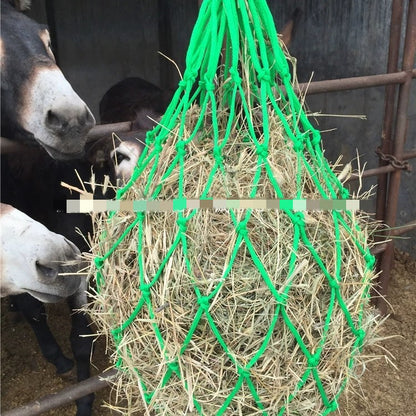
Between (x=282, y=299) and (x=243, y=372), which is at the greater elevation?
(x=282, y=299)

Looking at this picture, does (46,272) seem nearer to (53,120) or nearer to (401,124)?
(53,120)

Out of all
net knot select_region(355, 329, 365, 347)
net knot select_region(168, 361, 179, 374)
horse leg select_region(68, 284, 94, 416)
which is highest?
net knot select_region(355, 329, 365, 347)

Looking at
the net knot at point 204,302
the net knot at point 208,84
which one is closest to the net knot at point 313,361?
the net knot at point 204,302

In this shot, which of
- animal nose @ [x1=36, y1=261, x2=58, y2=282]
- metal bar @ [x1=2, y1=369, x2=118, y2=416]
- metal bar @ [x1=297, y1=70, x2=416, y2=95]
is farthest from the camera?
metal bar @ [x1=297, y1=70, x2=416, y2=95]

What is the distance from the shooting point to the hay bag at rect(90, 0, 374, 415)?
3.33 feet

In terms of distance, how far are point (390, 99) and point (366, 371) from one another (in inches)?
57.6

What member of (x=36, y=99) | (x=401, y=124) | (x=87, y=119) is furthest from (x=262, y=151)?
(x=401, y=124)

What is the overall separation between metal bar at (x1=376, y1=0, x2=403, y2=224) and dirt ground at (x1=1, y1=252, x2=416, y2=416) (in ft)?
2.31

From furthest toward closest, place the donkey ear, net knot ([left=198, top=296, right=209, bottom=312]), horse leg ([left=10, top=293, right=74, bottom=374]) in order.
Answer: horse leg ([left=10, top=293, right=74, bottom=374])
the donkey ear
net knot ([left=198, top=296, right=209, bottom=312])

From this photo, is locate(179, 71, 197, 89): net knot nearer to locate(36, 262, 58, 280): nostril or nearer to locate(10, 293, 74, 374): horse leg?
locate(36, 262, 58, 280): nostril

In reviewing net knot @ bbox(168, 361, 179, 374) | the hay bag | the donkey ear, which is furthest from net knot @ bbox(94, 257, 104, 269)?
the donkey ear

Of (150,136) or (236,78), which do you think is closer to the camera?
(236,78)

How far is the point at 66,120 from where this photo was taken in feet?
4.91

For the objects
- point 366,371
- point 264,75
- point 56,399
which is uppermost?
point 264,75
